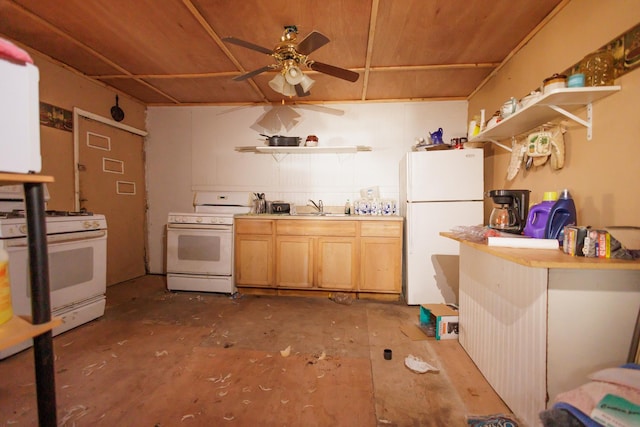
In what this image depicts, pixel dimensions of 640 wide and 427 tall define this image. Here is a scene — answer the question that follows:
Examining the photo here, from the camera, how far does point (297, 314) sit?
2.71 metres

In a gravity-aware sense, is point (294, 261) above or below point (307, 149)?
below

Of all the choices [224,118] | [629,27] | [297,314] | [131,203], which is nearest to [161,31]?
[224,118]

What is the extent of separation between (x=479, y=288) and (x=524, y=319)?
1.56ft

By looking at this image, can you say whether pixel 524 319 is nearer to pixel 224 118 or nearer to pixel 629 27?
pixel 629 27

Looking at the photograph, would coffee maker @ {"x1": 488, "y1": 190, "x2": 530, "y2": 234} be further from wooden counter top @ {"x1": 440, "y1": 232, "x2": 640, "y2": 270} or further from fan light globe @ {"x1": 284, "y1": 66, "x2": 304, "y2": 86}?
fan light globe @ {"x1": 284, "y1": 66, "x2": 304, "y2": 86}

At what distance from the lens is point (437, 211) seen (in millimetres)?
2812

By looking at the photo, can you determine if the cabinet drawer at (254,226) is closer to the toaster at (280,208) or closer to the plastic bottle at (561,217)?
the toaster at (280,208)

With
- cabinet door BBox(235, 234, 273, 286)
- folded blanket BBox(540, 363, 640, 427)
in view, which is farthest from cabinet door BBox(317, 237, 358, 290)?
folded blanket BBox(540, 363, 640, 427)

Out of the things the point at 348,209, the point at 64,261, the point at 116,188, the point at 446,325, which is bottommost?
the point at 446,325

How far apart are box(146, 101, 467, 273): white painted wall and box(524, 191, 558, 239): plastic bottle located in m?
2.11

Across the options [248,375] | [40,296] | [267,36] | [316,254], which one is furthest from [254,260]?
[40,296]

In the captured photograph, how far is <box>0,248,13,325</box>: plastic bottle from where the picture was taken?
76cm

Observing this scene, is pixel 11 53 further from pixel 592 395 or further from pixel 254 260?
pixel 254 260

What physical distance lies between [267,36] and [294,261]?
2.30 m
